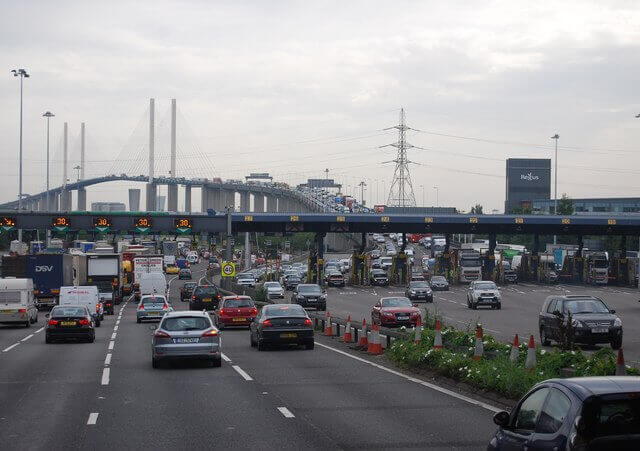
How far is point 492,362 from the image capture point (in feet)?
66.2

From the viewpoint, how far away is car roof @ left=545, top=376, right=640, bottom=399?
8172 millimetres

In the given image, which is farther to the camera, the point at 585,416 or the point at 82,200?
the point at 82,200

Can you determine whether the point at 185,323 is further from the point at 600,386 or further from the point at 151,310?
the point at 151,310

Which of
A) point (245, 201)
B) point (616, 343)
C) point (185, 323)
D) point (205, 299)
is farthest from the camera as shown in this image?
point (245, 201)

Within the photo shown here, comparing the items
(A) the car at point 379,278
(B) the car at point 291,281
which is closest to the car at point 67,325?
(B) the car at point 291,281

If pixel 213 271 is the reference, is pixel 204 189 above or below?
above

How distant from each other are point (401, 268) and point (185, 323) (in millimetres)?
75832

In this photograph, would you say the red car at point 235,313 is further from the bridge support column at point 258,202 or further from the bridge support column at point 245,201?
the bridge support column at point 245,201

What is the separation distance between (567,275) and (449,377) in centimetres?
8513

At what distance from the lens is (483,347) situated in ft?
73.3

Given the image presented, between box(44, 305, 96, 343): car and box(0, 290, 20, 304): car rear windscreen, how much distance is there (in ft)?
38.9

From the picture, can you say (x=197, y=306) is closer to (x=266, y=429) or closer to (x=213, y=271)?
(x=266, y=429)

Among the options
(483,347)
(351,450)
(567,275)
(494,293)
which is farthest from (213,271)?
(351,450)

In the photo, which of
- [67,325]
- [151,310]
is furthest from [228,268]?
[67,325]
